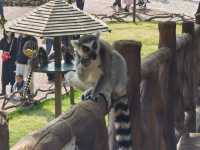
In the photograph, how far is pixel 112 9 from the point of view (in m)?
26.8

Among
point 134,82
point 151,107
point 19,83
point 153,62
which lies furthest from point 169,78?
point 19,83

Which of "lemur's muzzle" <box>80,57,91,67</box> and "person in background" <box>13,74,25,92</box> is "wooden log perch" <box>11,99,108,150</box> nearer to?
"lemur's muzzle" <box>80,57,91,67</box>

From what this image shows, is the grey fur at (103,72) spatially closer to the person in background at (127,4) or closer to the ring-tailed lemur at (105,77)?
the ring-tailed lemur at (105,77)

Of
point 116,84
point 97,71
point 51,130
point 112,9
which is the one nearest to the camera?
point 51,130

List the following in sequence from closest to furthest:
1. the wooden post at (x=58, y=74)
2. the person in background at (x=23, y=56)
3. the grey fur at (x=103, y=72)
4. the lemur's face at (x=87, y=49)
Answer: the grey fur at (x=103, y=72) < the lemur's face at (x=87, y=49) < the wooden post at (x=58, y=74) < the person in background at (x=23, y=56)

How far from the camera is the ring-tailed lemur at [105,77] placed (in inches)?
154

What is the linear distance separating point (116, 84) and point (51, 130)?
5.33ft

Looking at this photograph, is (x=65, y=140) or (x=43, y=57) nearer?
(x=65, y=140)

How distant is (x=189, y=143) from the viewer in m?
7.36

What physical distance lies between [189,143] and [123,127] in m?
3.63

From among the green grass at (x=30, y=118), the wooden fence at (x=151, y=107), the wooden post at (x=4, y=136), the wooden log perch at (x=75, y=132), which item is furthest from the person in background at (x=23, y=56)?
the wooden post at (x=4, y=136)

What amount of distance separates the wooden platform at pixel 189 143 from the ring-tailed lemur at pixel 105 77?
8.45 feet

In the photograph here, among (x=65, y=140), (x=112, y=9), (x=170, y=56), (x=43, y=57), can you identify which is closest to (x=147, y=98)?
(x=170, y=56)

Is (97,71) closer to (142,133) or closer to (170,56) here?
(142,133)
